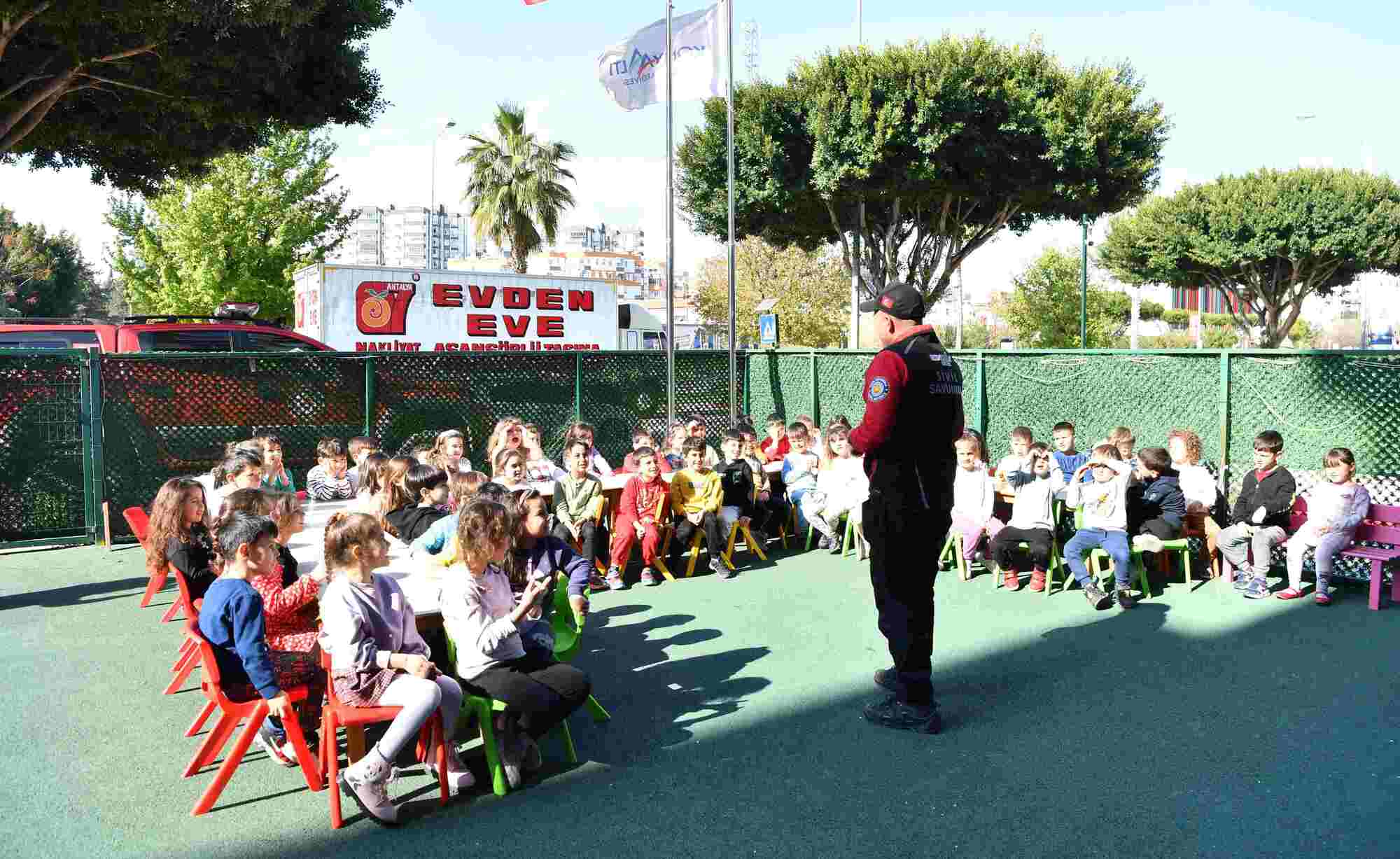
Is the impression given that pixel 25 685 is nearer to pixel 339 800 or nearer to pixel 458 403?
pixel 339 800

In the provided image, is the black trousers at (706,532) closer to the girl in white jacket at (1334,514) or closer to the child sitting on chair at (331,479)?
the child sitting on chair at (331,479)

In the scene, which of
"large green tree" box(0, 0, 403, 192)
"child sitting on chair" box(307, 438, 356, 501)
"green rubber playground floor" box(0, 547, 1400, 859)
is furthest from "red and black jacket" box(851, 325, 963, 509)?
"large green tree" box(0, 0, 403, 192)

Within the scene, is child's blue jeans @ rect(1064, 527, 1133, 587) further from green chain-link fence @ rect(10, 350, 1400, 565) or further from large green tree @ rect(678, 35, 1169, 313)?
large green tree @ rect(678, 35, 1169, 313)

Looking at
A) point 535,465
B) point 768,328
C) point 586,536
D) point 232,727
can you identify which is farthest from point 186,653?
point 768,328

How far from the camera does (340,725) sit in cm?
425

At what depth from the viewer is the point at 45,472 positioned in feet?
33.2

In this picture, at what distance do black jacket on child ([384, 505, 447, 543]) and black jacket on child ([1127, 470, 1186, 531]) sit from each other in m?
5.37

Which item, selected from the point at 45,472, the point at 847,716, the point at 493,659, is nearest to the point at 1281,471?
the point at 847,716

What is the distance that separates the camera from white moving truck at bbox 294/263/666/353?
17.1 m

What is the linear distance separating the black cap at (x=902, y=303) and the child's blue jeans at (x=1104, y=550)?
136 inches

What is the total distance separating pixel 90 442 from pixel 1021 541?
343 inches

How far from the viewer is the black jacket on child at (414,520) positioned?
21.9ft

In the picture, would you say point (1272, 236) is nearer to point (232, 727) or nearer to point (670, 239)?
point (670, 239)

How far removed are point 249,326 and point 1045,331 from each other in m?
38.2
